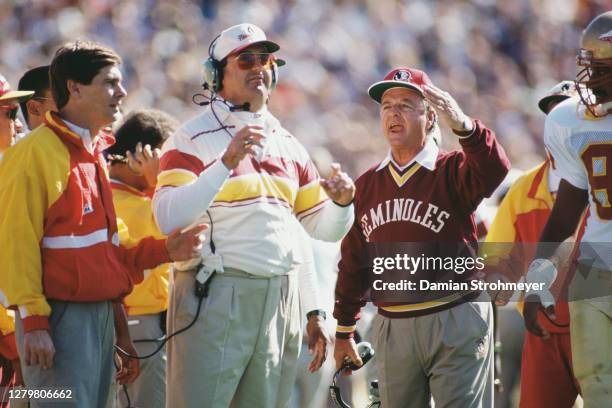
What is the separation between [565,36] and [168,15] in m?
7.00

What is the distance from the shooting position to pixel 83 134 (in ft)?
17.9

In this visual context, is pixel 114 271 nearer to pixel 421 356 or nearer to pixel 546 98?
pixel 421 356

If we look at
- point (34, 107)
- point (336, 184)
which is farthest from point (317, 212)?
point (34, 107)

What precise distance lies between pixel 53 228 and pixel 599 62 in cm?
246

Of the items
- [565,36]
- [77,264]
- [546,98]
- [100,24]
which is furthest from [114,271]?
[565,36]

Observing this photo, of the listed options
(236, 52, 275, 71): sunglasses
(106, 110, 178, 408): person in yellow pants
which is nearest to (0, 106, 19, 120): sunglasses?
(106, 110, 178, 408): person in yellow pants

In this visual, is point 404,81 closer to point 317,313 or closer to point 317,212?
point 317,212

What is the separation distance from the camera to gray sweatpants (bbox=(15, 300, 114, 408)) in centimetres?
518

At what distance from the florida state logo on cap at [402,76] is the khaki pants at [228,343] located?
124 cm

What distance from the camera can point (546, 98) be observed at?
7.49 metres

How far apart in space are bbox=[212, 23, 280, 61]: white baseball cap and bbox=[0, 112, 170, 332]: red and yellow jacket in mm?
908

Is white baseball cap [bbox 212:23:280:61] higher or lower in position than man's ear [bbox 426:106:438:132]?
higher

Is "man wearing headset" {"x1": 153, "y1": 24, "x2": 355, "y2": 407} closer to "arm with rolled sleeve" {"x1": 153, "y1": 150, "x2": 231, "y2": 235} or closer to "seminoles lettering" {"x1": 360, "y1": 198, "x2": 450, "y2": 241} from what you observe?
"arm with rolled sleeve" {"x1": 153, "y1": 150, "x2": 231, "y2": 235}

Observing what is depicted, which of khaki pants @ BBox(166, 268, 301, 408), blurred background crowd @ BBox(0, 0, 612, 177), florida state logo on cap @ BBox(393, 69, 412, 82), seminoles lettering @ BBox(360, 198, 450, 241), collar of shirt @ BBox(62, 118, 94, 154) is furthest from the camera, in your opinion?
blurred background crowd @ BBox(0, 0, 612, 177)
